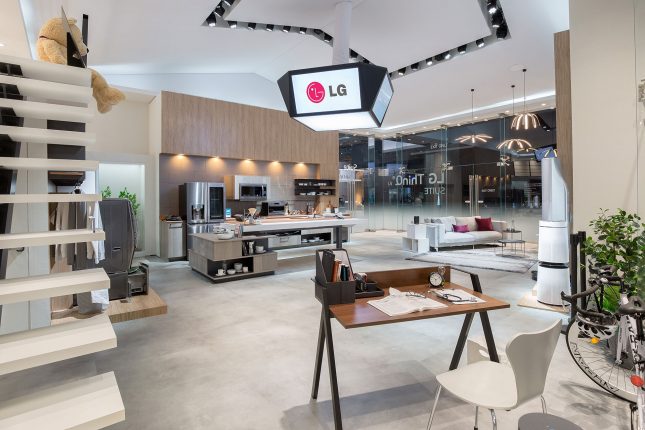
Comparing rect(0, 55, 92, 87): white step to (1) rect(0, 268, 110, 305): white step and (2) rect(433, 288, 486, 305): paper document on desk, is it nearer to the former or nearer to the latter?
(1) rect(0, 268, 110, 305): white step

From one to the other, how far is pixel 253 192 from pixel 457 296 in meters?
7.17

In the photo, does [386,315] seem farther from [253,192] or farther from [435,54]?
[253,192]

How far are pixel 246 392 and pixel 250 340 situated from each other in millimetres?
940

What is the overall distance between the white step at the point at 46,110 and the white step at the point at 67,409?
142 cm

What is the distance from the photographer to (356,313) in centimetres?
202

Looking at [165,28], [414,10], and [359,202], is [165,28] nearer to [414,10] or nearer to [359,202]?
[414,10]

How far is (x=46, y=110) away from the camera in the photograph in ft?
6.33

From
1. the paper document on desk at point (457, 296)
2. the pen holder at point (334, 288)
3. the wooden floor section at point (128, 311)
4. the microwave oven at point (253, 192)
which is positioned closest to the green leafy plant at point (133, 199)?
the microwave oven at point (253, 192)

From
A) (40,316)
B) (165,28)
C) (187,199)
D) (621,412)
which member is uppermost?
(165,28)

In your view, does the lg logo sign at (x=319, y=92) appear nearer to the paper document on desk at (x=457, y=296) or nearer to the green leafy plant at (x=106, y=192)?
the paper document on desk at (x=457, y=296)

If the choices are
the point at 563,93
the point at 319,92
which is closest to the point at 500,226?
the point at 563,93

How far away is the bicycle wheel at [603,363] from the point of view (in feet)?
8.16

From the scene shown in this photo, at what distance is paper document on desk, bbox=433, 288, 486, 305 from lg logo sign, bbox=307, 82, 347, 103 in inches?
96.2

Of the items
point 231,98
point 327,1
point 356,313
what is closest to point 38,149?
point 356,313
